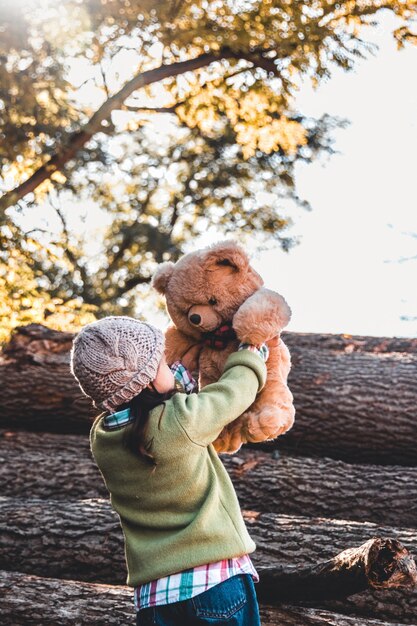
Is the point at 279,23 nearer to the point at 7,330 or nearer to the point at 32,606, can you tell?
the point at 7,330

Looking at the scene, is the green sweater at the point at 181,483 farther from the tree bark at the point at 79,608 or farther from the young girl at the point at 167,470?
the tree bark at the point at 79,608

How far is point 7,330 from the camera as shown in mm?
7363

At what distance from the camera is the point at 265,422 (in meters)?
2.40

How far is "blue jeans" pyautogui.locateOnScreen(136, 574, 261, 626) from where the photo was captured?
2164 mm

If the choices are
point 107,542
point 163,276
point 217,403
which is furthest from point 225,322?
point 107,542

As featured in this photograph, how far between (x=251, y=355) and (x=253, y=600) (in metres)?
0.74

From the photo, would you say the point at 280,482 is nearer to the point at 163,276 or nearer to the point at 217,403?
the point at 163,276

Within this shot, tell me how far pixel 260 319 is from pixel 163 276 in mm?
498

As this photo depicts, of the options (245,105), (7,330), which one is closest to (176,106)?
(245,105)

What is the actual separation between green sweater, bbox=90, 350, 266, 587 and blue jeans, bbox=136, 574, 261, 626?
0.30ft

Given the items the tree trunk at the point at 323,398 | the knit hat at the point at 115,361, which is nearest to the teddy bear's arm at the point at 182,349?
the knit hat at the point at 115,361

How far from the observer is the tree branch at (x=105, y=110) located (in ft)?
23.7

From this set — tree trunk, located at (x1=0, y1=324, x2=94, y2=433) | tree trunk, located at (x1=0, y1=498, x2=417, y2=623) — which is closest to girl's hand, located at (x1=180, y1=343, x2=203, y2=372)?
tree trunk, located at (x1=0, y1=498, x2=417, y2=623)

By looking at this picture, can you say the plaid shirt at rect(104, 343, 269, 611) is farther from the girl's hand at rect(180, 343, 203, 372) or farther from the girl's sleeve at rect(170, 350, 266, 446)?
the girl's hand at rect(180, 343, 203, 372)
